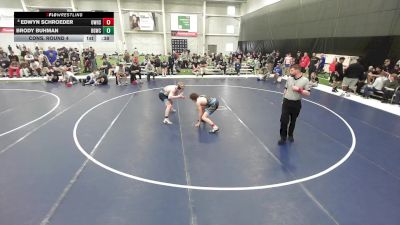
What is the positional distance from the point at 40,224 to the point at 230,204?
2891 mm

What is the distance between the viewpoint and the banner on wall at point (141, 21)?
31.3 meters

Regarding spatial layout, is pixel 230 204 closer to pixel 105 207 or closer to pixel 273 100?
pixel 105 207

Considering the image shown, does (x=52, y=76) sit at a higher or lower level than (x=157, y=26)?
lower

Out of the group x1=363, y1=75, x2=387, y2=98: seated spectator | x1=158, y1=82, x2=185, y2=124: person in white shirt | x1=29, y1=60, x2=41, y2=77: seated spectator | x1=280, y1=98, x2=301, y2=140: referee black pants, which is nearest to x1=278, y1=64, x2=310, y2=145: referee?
x1=280, y1=98, x2=301, y2=140: referee black pants

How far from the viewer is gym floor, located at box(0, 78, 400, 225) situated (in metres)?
4.08

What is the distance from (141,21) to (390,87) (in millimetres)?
27775

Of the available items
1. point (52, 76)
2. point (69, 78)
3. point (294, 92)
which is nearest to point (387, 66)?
point (294, 92)

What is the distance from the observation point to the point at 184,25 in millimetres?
32562

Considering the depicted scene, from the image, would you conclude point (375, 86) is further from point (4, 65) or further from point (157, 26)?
point (157, 26)

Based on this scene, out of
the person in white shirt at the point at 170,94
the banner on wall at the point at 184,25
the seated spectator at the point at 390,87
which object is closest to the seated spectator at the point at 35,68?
the person in white shirt at the point at 170,94

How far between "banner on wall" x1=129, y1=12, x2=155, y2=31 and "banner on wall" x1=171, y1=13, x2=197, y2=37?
103 inches
